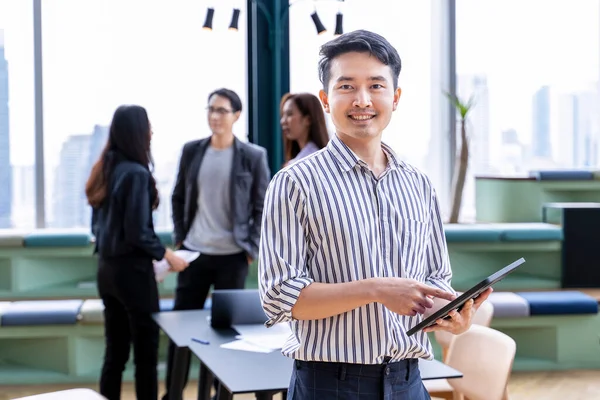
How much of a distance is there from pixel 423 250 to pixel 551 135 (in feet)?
17.4

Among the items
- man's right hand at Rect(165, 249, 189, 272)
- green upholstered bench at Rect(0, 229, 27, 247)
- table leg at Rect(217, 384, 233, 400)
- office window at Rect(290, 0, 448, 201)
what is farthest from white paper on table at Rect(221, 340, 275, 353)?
office window at Rect(290, 0, 448, 201)

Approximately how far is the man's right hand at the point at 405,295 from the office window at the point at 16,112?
4990mm

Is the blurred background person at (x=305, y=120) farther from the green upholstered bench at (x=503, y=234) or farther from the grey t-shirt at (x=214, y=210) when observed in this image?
the green upholstered bench at (x=503, y=234)

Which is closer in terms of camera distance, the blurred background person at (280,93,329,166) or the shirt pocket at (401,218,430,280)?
the shirt pocket at (401,218,430,280)

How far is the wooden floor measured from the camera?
499 cm

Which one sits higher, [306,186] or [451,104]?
[451,104]

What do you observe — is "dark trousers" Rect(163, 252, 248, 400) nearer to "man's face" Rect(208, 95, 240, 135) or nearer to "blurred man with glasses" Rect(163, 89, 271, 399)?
"blurred man with glasses" Rect(163, 89, 271, 399)

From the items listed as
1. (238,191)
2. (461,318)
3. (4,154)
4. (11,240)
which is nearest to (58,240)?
(11,240)

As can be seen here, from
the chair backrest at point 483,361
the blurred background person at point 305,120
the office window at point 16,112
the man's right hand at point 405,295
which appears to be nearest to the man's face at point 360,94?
the man's right hand at point 405,295

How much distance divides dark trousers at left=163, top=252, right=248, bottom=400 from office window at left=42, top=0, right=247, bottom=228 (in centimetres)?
174

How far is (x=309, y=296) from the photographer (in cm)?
161

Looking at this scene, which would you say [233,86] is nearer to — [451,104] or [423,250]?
[451,104]

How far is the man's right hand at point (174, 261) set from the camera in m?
4.16

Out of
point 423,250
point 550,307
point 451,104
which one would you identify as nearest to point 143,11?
point 451,104
